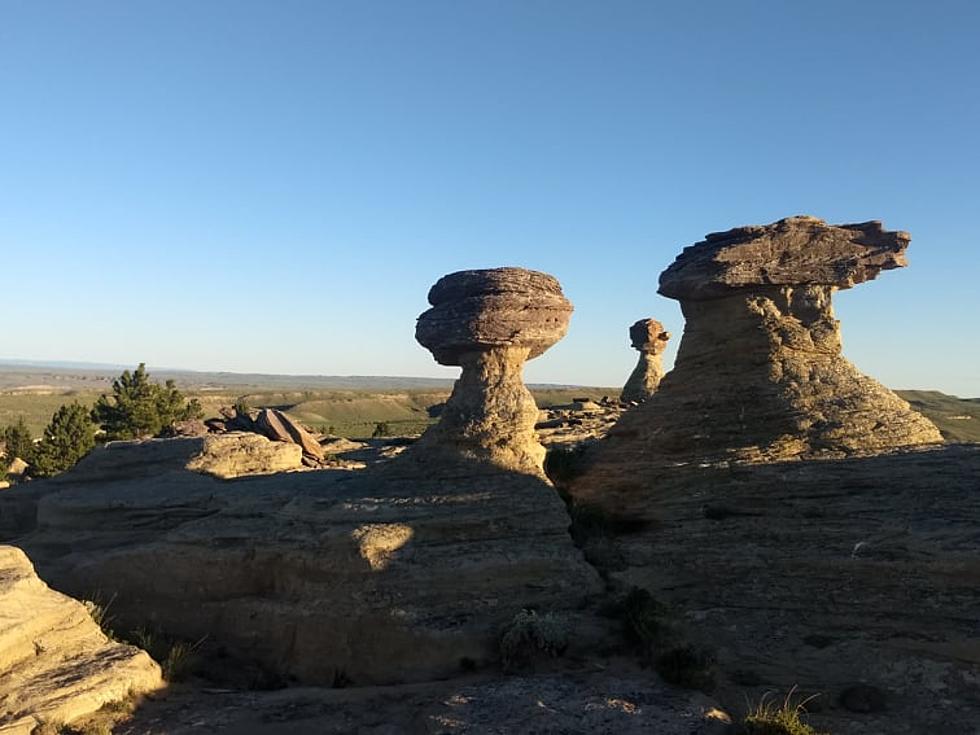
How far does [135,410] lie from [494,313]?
112 ft

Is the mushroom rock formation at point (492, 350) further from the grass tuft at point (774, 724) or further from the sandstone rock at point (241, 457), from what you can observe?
the grass tuft at point (774, 724)

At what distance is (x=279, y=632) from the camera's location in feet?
58.5

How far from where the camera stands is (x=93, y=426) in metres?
46.6

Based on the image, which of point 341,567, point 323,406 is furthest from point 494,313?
point 323,406

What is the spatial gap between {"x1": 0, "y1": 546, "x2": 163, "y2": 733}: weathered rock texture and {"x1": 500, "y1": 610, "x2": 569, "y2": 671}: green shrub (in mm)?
7983

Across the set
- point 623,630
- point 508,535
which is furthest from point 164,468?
point 623,630

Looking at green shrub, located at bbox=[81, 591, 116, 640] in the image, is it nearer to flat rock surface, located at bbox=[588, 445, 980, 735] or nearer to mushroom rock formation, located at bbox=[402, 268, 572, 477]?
mushroom rock formation, located at bbox=[402, 268, 572, 477]

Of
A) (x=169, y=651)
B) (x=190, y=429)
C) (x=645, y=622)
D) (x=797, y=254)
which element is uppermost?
(x=797, y=254)

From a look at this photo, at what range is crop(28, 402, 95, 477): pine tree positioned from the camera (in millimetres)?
41594

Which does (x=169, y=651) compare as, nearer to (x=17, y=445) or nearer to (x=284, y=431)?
(x=284, y=431)

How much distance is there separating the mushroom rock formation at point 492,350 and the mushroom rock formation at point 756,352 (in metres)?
4.51

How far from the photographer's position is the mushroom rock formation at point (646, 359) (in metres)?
51.8

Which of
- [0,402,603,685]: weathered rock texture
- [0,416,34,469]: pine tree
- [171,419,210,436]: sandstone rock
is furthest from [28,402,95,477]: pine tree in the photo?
[0,402,603,685]: weathered rock texture

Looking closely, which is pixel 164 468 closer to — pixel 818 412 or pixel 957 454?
pixel 818 412
